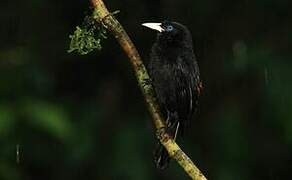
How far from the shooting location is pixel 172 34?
600 cm

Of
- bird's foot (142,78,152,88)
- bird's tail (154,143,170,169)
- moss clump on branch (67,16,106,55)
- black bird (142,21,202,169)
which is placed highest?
moss clump on branch (67,16,106,55)

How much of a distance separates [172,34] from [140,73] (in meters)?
1.26

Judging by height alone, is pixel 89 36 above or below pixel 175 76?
above

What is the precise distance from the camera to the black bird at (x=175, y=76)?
5.82 m

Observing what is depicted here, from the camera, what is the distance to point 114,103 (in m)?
8.40

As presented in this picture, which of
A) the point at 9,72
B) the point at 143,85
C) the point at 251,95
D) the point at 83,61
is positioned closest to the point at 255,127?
the point at 251,95

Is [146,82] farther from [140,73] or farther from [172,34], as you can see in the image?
[172,34]

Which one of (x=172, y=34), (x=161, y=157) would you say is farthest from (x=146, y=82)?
(x=172, y=34)

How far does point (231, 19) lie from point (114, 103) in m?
1.33

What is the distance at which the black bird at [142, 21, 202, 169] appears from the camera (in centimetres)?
582

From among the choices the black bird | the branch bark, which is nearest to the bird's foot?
the branch bark

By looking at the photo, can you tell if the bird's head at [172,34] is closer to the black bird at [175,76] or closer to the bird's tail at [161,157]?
the black bird at [175,76]

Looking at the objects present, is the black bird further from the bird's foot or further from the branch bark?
the branch bark

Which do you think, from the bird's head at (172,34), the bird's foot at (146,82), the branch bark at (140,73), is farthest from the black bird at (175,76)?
the branch bark at (140,73)
